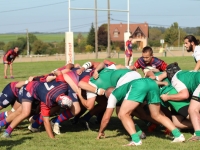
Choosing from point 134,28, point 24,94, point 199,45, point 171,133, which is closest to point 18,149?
point 24,94

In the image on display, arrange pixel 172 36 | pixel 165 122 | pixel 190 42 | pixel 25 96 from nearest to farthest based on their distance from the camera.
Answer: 1. pixel 165 122
2. pixel 25 96
3. pixel 190 42
4. pixel 172 36

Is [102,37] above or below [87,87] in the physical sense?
below

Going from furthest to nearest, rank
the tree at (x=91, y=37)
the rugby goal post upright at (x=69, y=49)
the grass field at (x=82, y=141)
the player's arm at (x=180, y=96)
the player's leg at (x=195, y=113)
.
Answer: the tree at (x=91, y=37) → the rugby goal post upright at (x=69, y=49) → the player's arm at (x=180, y=96) → the player's leg at (x=195, y=113) → the grass field at (x=82, y=141)

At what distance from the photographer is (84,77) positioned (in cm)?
764

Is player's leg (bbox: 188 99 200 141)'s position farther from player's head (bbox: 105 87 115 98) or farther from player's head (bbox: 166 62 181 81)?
player's head (bbox: 105 87 115 98)

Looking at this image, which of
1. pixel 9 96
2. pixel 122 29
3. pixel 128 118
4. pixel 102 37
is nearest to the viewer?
pixel 128 118

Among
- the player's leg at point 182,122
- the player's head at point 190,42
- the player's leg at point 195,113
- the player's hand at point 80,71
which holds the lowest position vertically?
the player's leg at point 182,122

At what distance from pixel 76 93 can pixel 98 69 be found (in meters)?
0.59

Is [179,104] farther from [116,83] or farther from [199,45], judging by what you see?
[199,45]

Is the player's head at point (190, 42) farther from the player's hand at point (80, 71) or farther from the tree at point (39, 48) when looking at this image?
the tree at point (39, 48)


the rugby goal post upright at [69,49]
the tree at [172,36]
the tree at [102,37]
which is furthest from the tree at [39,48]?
the rugby goal post upright at [69,49]

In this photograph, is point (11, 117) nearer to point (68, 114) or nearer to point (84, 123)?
point (68, 114)

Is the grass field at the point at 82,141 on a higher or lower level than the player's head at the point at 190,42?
lower

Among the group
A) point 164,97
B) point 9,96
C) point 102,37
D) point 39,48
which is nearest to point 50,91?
point 9,96
